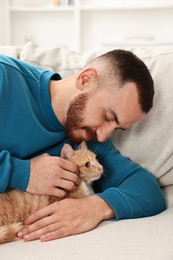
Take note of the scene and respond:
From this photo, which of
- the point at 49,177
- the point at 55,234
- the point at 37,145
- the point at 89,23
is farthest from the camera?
the point at 89,23

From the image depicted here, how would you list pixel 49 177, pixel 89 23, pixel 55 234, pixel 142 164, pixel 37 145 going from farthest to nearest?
pixel 89 23 < pixel 142 164 < pixel 37 145 < pixel 49 177 < pixel 55 234

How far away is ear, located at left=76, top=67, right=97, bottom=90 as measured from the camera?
4.50ft

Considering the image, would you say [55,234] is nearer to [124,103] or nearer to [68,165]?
[68,165]

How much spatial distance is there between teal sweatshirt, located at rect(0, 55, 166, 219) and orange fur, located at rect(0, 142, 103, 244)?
0.15 feet

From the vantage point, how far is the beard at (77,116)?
4.50 ft

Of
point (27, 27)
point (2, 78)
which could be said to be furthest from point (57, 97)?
point (27, 27)

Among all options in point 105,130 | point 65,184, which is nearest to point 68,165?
point 65,184

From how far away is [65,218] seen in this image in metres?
1.18

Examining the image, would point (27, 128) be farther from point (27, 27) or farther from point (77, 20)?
point (27, 27)

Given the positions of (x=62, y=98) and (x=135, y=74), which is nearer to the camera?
(x=135, y=74)

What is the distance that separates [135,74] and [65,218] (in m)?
0.53

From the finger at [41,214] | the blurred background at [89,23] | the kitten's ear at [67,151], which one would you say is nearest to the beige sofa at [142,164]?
the finger at [41,214]

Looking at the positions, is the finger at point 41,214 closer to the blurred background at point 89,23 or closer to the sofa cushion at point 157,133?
the sofa cushion at point 157,133

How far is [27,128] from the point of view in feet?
4.36
